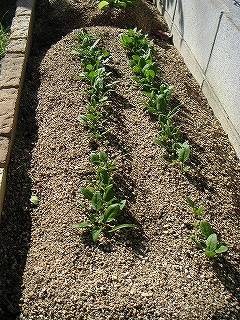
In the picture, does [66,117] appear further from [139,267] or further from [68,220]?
[139,267]

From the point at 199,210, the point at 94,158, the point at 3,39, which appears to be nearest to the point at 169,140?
the point at 94,158

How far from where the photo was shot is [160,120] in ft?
10.6

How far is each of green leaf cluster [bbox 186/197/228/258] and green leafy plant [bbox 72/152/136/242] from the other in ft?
1.19

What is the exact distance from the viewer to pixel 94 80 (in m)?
3.60

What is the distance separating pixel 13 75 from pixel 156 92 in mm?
1146

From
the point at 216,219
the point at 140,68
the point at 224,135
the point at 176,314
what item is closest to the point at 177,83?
the point at 140,68

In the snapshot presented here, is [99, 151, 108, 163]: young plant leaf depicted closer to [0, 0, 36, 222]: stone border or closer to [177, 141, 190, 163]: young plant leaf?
[177, 141, 190, 163]: young plant leaf

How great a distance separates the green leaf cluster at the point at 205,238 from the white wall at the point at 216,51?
86 centimetres

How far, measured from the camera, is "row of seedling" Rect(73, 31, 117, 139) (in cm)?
322

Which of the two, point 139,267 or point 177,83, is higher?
point 177,83

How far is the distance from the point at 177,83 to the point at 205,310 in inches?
82.2

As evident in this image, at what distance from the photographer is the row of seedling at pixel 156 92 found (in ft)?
9.96

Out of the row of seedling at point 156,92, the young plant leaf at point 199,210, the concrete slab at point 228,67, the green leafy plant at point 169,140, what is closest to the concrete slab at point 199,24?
the concrete slab at point 228,67

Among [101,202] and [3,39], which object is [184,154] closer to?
[101,202]
